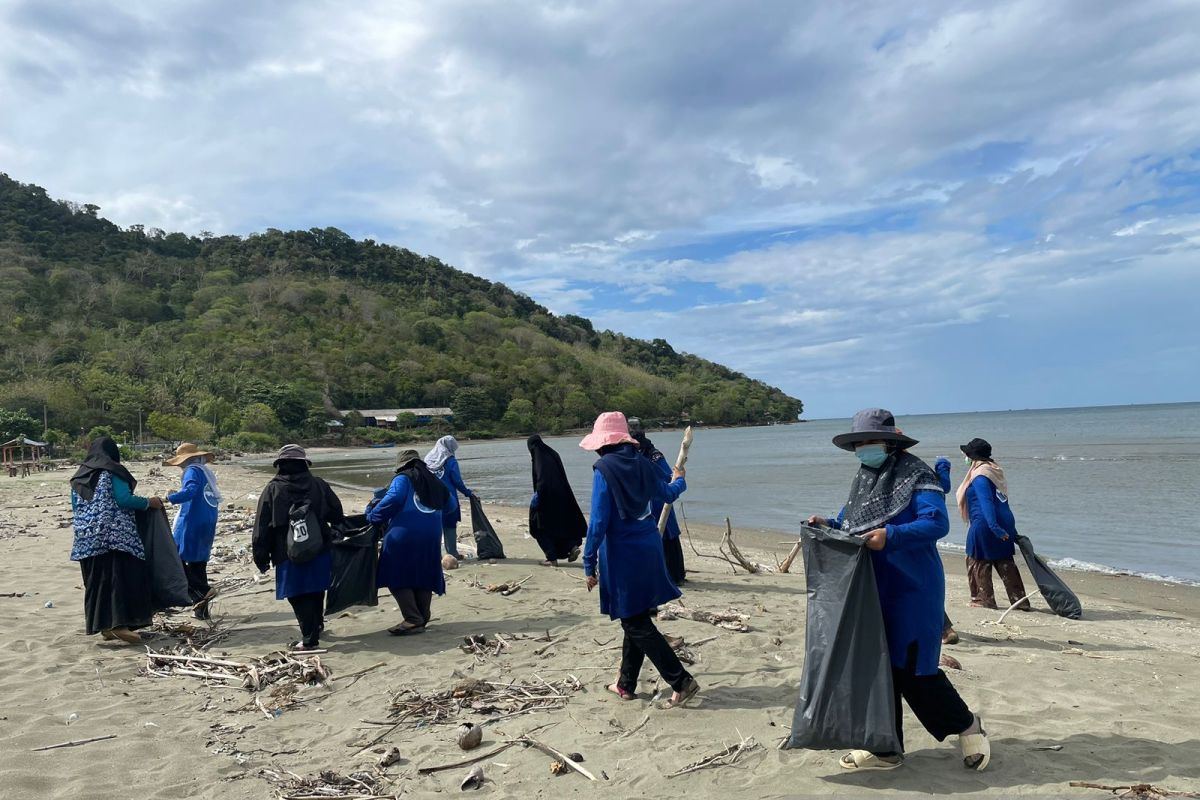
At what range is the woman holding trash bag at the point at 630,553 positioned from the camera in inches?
166

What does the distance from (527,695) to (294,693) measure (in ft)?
5.18

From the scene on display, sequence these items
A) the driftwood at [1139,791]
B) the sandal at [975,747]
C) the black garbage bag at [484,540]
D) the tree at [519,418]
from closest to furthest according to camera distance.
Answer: the driftwood at [1139,791] → the sandal at [975,747] → the black garbage bag at [484,540] → the tree at [519,418]

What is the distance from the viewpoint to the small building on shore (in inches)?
3398

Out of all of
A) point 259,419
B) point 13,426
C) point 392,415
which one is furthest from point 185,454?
point 392,415

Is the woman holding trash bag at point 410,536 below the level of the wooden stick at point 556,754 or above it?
above

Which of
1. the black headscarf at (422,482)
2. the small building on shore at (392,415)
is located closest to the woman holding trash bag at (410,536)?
the black headscarf at (422,482)

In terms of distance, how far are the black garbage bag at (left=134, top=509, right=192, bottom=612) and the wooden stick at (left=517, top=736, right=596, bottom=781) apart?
3.65 m

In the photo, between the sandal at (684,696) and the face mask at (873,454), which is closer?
the face mask at (873,454)

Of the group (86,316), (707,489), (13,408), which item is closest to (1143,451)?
(707,489)

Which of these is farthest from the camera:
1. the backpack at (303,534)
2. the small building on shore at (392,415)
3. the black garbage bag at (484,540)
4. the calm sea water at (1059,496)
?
the small building on shore at (392,415)

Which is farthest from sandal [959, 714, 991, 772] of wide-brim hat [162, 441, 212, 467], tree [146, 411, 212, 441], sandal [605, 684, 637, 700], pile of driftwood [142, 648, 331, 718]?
tree [146, 411, 212, 441]

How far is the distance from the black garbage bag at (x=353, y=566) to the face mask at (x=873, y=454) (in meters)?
4.18

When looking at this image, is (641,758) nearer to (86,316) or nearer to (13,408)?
(13,408)

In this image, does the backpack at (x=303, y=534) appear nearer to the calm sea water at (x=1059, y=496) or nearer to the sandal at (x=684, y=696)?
the sandal at (x=684, y=696)
